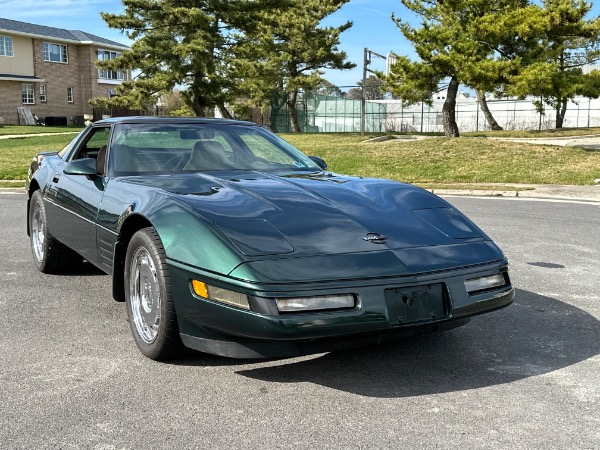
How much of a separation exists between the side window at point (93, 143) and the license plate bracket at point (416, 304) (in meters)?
2.85

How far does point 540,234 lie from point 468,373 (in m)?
5.25

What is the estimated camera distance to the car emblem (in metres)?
3.50

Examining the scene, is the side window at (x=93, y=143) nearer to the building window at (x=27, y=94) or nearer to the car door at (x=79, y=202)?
the car door at (x=79, y=202)

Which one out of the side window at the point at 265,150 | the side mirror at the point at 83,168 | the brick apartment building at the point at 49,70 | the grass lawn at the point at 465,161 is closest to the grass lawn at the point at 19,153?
the grass lawn at the point at 465,161

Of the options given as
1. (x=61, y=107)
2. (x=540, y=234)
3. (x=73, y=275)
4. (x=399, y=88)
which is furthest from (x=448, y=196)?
(x=61, y=107)

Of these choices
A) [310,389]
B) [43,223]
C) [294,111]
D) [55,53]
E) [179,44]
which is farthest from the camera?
[55,53]

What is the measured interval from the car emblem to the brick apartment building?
4663cm

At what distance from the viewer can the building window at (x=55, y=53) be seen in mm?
52938

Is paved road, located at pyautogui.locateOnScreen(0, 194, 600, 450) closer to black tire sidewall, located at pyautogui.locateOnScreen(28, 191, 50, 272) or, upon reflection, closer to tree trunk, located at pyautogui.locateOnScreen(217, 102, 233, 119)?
black tire sidewall, located at pyautogui.locateOnScreen(28, 191, 50, 272)

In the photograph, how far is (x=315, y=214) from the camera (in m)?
3.71

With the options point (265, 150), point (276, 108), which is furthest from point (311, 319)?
point (276, 108)

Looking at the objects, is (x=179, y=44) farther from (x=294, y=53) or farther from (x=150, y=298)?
(x=150, y=298)

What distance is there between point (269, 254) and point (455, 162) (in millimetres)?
16275

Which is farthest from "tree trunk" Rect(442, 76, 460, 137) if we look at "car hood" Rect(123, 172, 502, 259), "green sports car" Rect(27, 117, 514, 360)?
"car hood" Rect(123, 172, 502, 259)
